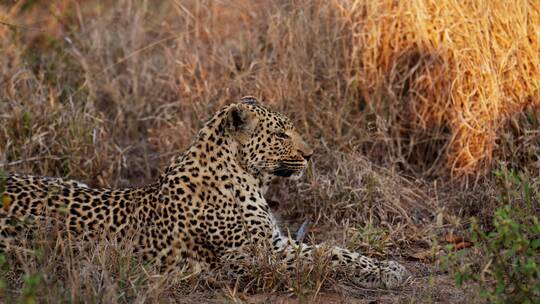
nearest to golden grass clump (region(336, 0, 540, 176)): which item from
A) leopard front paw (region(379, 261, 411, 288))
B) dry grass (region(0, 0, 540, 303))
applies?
dry grass (region(0, 0, 540, 303))

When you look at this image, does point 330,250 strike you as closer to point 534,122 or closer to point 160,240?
point 160,240

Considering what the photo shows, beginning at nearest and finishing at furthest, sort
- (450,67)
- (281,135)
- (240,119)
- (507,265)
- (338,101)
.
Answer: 1. (507,265)
2. (240,119)
3. (281,135)
4. (450,67)
5. (338,101)

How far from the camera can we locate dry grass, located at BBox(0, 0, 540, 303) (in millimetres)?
7695

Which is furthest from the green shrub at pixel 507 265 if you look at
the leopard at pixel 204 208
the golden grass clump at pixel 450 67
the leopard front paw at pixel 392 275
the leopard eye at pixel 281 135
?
the golden grass clump at pixel 450 67

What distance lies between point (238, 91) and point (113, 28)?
2.26 meters

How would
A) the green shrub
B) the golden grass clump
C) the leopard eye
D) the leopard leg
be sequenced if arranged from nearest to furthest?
1. the green shrub
2. the leopard leg
3. the leopard eye
4. the golden grass clump

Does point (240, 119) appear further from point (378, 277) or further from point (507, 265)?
point (507, 265)

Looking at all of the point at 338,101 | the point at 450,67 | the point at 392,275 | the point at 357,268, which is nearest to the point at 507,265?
the point at 392,275

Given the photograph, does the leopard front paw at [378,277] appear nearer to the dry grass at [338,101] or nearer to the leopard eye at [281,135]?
the dry grass at [338,101]

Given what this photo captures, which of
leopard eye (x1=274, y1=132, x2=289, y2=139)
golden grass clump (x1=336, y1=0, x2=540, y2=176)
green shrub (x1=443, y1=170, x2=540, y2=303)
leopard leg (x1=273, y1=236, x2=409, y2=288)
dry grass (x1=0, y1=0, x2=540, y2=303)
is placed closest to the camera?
green shrub (x1=443, y1=170, x2=540, y2=303)

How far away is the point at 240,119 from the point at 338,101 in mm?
2399

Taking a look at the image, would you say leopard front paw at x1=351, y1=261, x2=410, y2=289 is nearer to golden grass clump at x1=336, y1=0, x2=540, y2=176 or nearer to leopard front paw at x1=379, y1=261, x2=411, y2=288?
leopard front paw at x1=379, y1=261, x2=411, y2=288

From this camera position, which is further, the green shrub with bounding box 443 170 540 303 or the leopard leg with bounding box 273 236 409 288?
the leopard leg with bounding box 273 236 409 288

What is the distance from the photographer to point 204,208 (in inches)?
251
